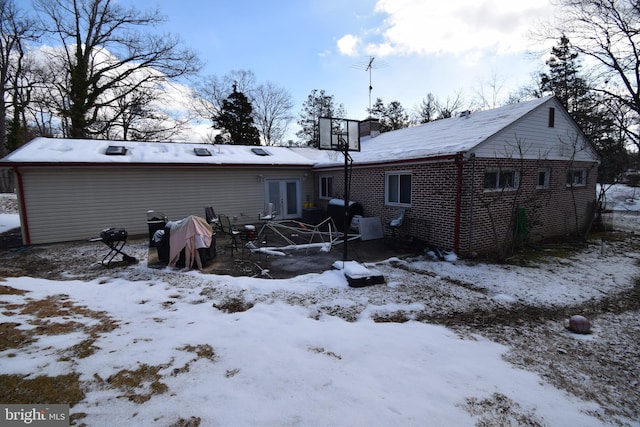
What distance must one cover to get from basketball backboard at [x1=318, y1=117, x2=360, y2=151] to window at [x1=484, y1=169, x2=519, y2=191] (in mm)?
3883

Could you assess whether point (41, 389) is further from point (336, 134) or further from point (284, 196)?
point (284, 196)

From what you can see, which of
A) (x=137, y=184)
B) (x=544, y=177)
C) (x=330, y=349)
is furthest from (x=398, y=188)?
(x=137, y=184)

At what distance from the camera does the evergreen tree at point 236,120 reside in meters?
28.9

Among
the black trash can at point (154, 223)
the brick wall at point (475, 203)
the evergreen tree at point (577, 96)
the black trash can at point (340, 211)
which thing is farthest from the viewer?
the evergreen tree at point (577, 96)

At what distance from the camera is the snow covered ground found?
243 centimetres

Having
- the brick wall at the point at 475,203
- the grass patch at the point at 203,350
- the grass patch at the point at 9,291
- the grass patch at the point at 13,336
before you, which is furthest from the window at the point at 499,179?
the grass patch at the point at 9,291

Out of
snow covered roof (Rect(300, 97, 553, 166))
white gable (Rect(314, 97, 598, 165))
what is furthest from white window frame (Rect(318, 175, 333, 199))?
white gable (Rect(314, 97, 598, 165))

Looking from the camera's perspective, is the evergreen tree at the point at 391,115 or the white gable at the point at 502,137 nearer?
the white gable at the point at 502,137

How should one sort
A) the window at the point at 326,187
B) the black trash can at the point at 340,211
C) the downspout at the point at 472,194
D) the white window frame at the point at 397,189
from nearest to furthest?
the downspout at the point at 472,194 → the white window frame at the point at 397,189 → the black trash can at the point at 340,211 → the window at the point at 326,187

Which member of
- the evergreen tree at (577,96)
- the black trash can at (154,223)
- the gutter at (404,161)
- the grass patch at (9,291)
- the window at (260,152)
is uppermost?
the evergreen tree at (577,96)

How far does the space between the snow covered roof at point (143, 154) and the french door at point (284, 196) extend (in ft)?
→ 3.30

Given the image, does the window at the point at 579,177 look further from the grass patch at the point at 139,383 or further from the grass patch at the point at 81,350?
the grass patch at the point at 81,350

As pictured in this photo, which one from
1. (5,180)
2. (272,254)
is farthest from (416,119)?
(5,180)

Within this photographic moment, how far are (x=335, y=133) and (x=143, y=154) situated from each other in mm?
8457
